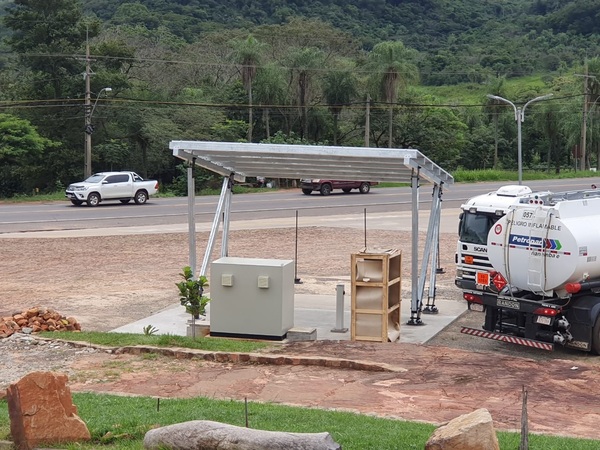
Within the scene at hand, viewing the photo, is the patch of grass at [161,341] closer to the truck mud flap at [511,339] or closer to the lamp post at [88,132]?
the truck mud flap at [511,339]

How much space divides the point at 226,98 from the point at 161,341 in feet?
172

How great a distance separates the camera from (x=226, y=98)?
2628 inches

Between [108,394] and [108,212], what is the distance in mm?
30636

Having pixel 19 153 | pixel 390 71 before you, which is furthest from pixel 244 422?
pixel 390 71

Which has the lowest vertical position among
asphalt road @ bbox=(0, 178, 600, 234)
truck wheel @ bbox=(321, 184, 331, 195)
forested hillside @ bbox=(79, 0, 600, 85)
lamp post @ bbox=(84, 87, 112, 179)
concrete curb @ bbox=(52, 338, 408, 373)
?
concrete curb @ bbox=(52, 338, 408, 373)

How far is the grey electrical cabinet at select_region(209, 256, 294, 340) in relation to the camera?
16.3 metres

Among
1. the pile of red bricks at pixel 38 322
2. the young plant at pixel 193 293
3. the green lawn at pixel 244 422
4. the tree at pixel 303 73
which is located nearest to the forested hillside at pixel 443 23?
the tree at pixel 303 73

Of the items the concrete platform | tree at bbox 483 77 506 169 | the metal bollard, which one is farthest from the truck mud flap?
tree at bbox 483 77 506 169

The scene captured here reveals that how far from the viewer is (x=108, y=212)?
42.3 meters

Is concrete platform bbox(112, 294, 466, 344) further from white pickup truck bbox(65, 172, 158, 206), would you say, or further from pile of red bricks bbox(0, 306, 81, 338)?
white pickup truck bbox(65, 172, 158, 206)

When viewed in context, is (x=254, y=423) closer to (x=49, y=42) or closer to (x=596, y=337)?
(x=596, y=337)

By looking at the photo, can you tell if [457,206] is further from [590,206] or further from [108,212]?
[590,206]

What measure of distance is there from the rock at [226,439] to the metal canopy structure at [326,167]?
356 inches

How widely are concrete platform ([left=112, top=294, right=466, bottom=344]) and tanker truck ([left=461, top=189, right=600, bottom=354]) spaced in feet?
5.66
